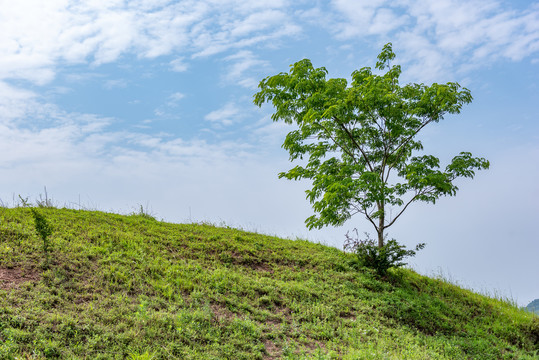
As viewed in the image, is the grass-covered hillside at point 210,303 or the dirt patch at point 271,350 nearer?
the grass-covered hillside at point 210,303

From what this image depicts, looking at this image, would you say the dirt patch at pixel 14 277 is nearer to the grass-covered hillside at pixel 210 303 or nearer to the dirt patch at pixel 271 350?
the grass-covered hillside at pixel 210 303

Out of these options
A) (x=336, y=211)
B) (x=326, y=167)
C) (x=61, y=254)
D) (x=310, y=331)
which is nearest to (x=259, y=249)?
(x=336, y=211)

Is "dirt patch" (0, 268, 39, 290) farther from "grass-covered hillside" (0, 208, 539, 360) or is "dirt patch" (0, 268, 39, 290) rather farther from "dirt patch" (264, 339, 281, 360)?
"dirt patch" (264, 339, 281, 360)

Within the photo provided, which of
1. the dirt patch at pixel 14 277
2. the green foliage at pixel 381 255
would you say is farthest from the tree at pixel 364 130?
the dirt patch at pixel 14 277

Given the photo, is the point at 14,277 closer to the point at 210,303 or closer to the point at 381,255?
the point at 210,303

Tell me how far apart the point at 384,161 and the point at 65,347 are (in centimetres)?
1079

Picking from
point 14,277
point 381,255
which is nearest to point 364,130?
point 381,255

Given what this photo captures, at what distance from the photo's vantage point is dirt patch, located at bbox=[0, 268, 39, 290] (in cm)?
727

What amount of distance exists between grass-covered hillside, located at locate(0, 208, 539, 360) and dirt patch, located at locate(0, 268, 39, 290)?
0.02 meters

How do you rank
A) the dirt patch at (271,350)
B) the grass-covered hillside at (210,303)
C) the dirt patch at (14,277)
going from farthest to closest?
the dirt patch at (14,277) → the dirt patch at (271,350) → the grass-covered hillside at (210,303)

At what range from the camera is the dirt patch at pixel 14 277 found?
727cm

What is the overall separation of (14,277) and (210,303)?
3762 mm

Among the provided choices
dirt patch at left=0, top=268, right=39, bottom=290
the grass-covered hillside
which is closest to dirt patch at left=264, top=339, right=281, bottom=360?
the grass-covered hillside

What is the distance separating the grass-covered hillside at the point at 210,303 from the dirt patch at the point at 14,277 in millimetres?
23
